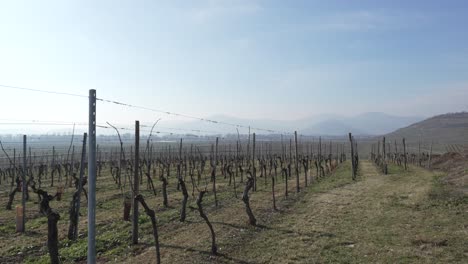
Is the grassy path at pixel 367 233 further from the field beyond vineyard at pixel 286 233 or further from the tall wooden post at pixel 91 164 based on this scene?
the tall wooden post at pixel 91 164

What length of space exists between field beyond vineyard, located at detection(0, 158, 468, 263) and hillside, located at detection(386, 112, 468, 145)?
9855 cm

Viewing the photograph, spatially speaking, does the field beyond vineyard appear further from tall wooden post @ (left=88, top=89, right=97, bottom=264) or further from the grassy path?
tall wooden post @ (left=88, top=89, right=97, bottom=264)

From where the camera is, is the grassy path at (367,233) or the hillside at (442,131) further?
the hillside at (442,131)

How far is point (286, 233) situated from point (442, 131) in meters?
149

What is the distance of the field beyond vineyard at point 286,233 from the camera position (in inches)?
349

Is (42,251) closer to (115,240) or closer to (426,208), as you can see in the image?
(115,240)

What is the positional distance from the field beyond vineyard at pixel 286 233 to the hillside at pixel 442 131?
323ft

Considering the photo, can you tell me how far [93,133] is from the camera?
5.36 metres

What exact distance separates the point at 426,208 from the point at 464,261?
21.1 ft

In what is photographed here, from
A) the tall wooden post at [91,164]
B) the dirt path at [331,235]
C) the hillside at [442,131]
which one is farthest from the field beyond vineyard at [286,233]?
the hillside at [442,131]

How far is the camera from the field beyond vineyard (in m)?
8.85

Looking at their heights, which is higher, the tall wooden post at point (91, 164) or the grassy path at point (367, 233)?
the tall wooden post at point (91, 164)

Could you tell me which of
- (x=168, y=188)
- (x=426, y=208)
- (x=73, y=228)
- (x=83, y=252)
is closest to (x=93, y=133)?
(x=83, y=252)

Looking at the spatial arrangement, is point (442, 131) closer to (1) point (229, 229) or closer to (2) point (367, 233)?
(2) point (367, 233)
